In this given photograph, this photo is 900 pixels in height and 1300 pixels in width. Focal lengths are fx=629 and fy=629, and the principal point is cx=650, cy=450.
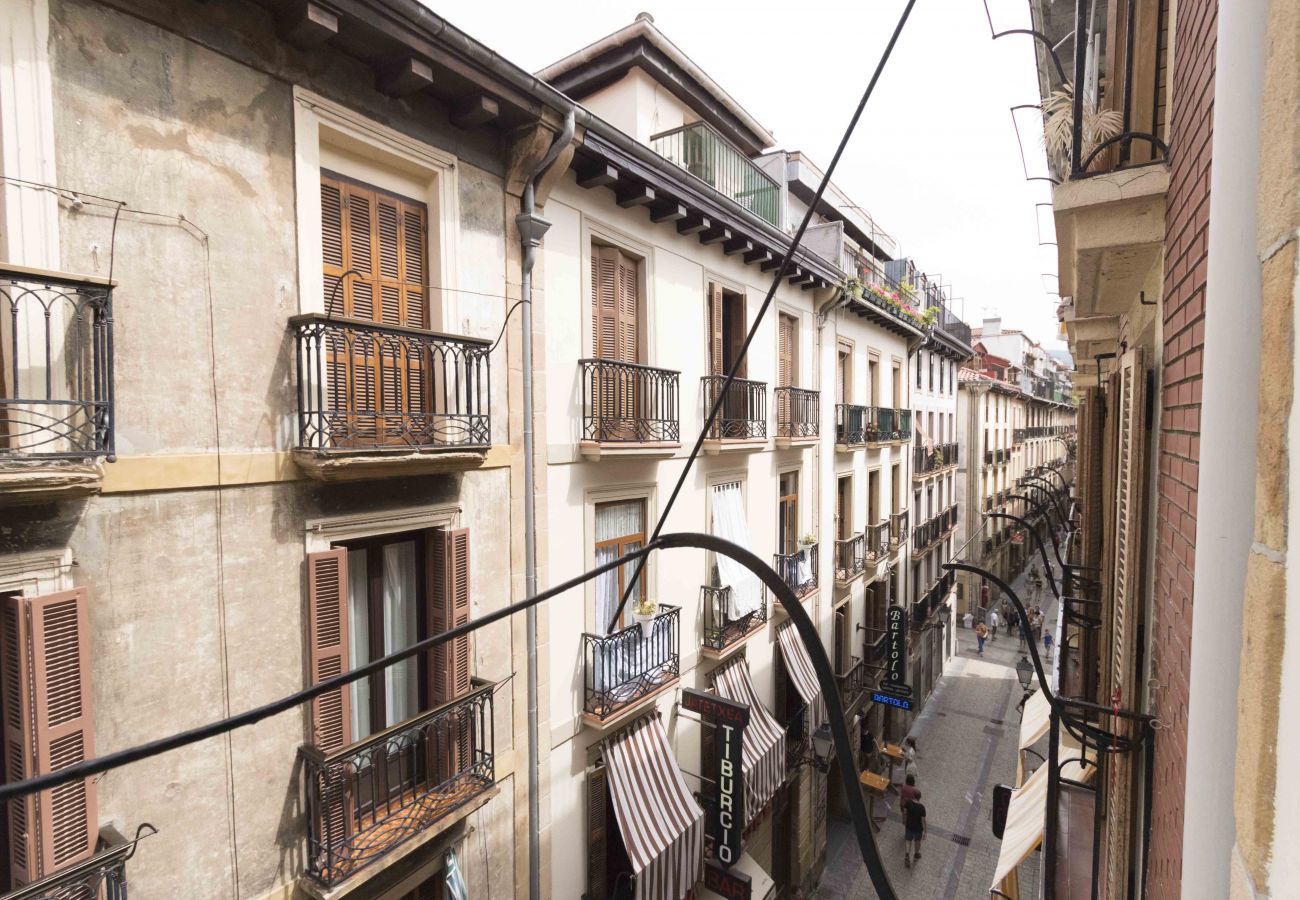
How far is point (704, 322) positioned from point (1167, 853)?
9415mm

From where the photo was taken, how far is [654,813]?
8.76m

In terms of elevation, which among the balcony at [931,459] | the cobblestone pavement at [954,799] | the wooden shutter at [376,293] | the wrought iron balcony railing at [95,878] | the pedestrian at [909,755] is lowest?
the cobblestone pavement at [954,799]

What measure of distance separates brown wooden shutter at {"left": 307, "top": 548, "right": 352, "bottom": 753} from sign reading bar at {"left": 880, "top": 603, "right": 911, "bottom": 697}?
1549 centimetres

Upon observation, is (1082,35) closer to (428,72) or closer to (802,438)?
(428,72)

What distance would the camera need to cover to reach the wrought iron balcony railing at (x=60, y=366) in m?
3.99

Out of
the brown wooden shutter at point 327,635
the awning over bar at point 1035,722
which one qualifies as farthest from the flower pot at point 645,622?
the awning over bar at point 1035,722

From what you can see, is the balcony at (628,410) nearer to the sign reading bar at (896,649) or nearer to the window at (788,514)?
the window at (788,514)

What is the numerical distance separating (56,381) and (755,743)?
1069cm

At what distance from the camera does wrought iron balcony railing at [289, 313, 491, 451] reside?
5379 millimetres

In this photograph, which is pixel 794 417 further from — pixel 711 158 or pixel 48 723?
pixel 48 723

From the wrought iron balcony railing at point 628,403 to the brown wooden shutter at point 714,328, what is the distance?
67.2 inches

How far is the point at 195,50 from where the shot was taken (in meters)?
4.87

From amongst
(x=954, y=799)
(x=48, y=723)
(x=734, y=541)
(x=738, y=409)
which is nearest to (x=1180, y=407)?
(x=48, y=723)

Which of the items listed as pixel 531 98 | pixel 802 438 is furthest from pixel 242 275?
pixel 802 438
